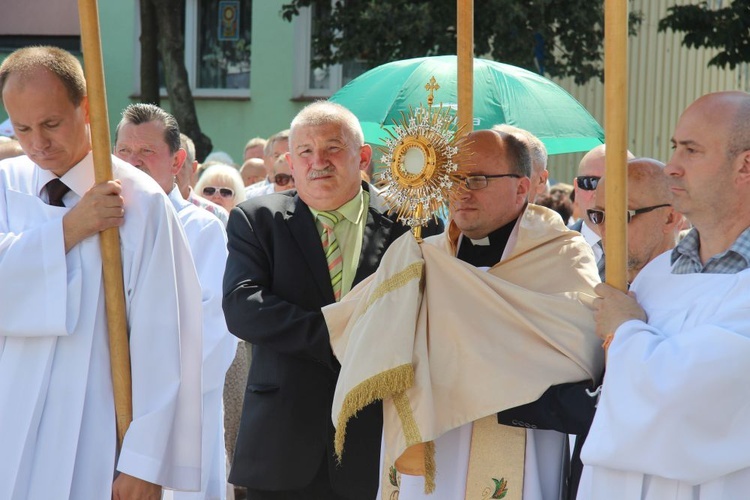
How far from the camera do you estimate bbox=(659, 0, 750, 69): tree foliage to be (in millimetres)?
9219

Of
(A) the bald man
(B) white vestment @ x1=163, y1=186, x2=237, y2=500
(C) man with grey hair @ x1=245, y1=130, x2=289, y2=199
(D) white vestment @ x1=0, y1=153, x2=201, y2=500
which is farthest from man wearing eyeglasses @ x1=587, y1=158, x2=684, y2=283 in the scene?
(A) the bald man

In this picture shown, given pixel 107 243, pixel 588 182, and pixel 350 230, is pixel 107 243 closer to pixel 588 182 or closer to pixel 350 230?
pixel 350 230

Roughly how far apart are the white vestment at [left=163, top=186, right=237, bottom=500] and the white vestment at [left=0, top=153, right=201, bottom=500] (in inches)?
74.8

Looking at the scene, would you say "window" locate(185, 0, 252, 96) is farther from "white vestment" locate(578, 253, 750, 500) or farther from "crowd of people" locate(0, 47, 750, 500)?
"white vestment" locate(578, 253, 750, 500)

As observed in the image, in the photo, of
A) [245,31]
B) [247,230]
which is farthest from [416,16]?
[247,230]

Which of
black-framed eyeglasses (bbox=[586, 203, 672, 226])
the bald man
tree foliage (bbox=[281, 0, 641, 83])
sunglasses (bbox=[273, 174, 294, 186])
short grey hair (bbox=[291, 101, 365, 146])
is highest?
tree foliage (bbox=[281, 0, 641, 83])

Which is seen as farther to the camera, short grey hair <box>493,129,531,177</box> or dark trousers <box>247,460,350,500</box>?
dark trousers <box>247,460,350,500</box>

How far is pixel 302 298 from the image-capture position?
397cm

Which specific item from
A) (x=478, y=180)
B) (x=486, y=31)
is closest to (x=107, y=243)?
(x=478, y=180)

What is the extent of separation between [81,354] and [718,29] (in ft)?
27.1

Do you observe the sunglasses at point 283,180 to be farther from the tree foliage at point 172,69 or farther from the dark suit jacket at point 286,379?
the tree foliage at point 172,69

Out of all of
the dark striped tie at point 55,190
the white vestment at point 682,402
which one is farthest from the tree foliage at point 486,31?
the white vestment at point 682,402

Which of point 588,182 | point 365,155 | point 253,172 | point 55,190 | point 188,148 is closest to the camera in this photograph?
point 55,190

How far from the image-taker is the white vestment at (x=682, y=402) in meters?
2.70
